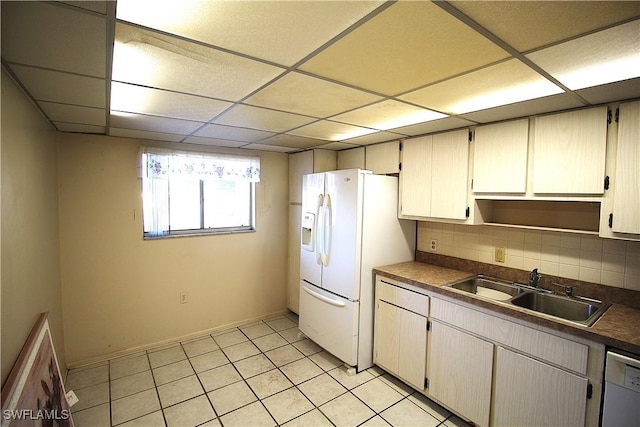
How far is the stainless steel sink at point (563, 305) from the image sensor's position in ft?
6.35

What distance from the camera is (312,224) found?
123 inches

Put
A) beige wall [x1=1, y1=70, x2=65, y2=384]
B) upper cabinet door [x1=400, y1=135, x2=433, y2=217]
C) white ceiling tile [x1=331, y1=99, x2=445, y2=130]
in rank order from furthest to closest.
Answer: upper cabinet door [x1=400, y1=135, x2=433, y2=217] → white ceiling tile [x1=331, y1=99, x2=445, y2=130] → beige wall [x1=1, y1=70, x2=65, y2=384]

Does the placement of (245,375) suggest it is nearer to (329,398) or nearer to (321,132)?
(329,398)

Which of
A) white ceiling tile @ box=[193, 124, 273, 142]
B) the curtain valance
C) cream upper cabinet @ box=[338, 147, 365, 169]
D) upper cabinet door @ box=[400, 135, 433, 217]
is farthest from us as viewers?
cream upper cabinet @ box=[338, 147, 365, 169]

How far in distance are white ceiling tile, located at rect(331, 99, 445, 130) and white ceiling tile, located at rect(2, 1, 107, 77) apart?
54.1 inches

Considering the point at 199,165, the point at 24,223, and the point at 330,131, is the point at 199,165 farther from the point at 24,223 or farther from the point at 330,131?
the point at 24,223

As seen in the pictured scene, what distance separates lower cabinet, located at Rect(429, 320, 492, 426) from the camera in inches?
78.2

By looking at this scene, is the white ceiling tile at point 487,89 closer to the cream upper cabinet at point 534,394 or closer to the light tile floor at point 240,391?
the cream upper cabinet at point 534,394

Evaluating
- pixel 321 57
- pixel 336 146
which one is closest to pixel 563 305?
pixel 321 57

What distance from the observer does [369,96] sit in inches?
66.5

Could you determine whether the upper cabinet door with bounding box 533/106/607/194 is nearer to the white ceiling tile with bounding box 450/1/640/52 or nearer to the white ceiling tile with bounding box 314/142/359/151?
the white ceiling tile with bounding box 450/1/640/52

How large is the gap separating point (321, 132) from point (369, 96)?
1.01 metres

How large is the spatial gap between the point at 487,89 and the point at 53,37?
189 cm

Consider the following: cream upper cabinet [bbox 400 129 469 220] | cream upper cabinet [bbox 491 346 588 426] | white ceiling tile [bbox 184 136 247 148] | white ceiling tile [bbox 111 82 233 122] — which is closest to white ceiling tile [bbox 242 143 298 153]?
white ceiling tile [bbox 184 136 247 148]
